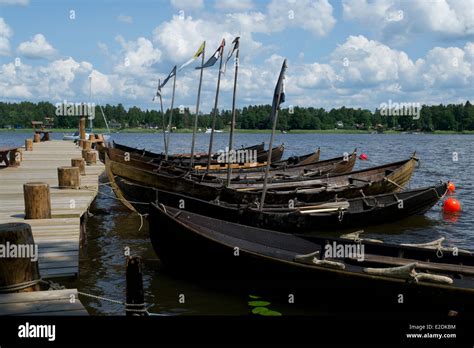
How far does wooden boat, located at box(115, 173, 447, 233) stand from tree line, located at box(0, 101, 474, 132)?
351ft

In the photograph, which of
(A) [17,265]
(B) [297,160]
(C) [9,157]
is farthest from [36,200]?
(B) [297,160]

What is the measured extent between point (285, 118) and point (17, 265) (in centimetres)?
14013

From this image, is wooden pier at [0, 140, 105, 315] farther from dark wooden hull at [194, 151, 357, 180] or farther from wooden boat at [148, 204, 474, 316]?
dark wooden hull at [194, 151, 357, 180]

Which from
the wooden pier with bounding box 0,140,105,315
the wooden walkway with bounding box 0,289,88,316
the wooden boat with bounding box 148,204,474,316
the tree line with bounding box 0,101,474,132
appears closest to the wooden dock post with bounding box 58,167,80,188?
the wooden pier with bounding box 0,140,105,315

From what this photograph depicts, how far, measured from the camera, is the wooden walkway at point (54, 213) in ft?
28.1

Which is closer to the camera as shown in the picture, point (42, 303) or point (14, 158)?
point (42, 303)

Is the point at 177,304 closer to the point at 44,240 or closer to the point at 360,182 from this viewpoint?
the point at 44,240

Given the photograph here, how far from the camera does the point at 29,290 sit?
6613mm

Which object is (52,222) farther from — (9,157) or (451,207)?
(451,207)

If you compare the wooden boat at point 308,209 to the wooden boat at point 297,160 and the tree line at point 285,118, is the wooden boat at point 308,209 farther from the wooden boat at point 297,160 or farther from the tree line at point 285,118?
the tree line at point 285,118

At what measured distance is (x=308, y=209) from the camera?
15.3 metres

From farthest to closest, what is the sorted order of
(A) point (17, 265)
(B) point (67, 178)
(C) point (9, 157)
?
(C) point (9, 157), (B) point (67, 178), (A) point (17, 265)

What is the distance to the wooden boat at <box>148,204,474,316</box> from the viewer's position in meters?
7.84

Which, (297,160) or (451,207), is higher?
(297,160)
